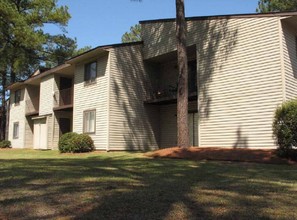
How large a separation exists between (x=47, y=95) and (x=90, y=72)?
21.9ft

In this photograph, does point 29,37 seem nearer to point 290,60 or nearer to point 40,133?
point 40,133

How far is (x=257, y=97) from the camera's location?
15.7 metres

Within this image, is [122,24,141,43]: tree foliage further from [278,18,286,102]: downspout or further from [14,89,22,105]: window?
[278,18,286,102]: downspout

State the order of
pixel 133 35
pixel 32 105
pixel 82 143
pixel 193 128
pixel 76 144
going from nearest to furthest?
1. pixel 76 144
2. pixel 82 143
3. pixel 193 128
4. pixel 32 105
5. pixel 133 35

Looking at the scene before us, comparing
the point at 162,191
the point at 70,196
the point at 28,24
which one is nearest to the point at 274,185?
the point at 162,191

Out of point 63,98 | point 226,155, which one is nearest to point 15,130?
point 63,98

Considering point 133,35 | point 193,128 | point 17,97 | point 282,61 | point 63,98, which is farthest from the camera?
point 133,35

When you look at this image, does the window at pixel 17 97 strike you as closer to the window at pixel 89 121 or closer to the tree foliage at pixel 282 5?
the window at pixel 89 121

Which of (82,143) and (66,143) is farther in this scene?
(66,143)

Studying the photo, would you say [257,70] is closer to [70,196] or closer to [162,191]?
[162,191]

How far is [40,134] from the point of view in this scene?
28.0 meters

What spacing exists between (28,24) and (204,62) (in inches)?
828

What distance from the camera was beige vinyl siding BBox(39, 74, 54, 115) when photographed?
27016mm

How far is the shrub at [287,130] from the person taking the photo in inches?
473
